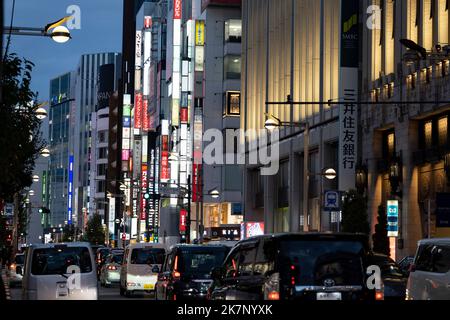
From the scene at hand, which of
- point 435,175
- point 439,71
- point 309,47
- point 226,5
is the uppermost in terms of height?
point 226,5

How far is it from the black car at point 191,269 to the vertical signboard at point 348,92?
3308 centimetres

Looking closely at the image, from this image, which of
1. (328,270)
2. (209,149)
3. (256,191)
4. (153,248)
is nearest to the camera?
(328,270)

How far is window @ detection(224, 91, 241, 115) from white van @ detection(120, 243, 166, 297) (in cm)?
6095

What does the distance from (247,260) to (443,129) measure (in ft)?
110

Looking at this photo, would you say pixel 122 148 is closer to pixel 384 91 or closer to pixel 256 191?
pixel 256 191

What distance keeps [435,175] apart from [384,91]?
600 cm

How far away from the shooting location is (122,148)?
179 m

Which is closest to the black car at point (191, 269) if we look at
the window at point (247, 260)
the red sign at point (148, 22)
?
the window at point (247, 260)

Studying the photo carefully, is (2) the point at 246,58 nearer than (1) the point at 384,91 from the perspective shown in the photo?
No

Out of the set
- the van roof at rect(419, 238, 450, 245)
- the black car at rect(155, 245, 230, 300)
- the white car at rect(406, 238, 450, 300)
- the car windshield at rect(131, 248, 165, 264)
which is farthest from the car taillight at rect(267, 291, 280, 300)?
the car windshield at rect(131, 248, 165, 264)

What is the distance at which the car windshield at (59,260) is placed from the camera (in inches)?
1057

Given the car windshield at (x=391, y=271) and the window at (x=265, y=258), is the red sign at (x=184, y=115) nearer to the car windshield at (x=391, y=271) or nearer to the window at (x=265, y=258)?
the car windshield at (x=391, y=271)

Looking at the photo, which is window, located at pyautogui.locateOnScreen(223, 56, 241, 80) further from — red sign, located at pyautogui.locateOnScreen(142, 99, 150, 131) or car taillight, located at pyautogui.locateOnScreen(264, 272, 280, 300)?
car taillight, located at pyautogui.locateOnScreen(264, 272, 280, 300)
